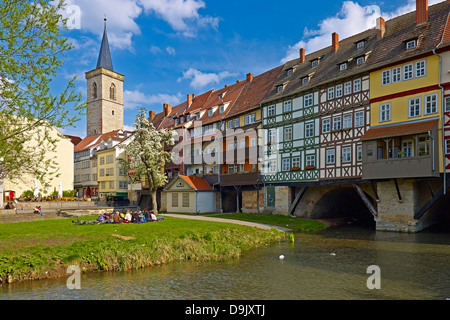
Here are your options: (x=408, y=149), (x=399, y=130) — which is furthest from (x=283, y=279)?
(x=408, y=149)

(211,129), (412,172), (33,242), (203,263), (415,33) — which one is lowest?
(203,263)

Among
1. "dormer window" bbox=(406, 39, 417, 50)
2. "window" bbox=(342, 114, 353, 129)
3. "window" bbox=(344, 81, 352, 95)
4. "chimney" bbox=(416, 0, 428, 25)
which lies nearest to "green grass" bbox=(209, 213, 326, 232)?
"window" bbox=(342, 114, 353, 129)

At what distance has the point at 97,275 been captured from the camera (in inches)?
563

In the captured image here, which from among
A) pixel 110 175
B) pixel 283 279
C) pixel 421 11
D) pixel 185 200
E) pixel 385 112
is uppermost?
pixel 421 11

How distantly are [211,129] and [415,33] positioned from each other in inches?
980

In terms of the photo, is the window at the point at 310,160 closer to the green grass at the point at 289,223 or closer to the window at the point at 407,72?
the green grass at the point at 289,223

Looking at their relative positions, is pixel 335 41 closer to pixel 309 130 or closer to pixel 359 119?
pixel 309 130

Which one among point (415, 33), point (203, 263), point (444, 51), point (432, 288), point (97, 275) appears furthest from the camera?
point (415, 33)

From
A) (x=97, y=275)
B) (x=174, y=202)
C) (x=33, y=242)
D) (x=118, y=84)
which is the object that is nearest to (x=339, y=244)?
(x=97, y=275)

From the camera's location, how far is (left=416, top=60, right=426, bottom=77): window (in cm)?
2427

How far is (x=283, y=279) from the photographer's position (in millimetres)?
13305

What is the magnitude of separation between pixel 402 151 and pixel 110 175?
4980cm

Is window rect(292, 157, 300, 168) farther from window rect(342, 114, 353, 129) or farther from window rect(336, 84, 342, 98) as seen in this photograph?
window rect(336, 84, 342, 98)
